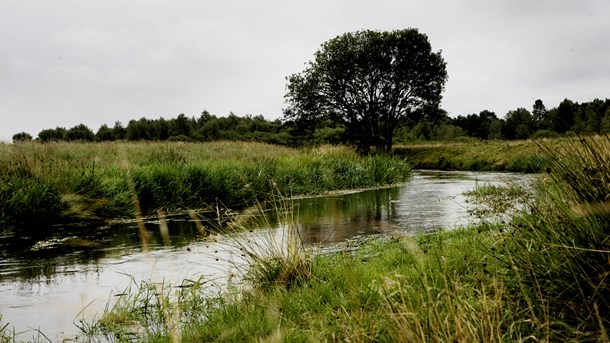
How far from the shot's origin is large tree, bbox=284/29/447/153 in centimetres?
3694

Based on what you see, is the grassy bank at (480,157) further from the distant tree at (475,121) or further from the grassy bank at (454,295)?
the distant tree at (475,121)

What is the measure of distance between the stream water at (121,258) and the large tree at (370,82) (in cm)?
2634

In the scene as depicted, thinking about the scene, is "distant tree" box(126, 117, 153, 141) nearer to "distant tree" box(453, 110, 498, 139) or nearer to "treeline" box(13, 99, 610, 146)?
"treeline" box(13, 99, 610, 146)

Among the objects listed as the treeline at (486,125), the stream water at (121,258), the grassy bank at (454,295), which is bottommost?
the stream water at (121,258)

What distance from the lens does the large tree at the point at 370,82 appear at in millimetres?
36938

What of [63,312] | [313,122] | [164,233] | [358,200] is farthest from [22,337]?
[313,122]

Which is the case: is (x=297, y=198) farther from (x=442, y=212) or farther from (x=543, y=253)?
(x=543, y=253)

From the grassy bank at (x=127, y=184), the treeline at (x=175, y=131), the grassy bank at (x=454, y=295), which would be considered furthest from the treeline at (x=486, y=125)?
the grassy bank at (x=454, y=295)

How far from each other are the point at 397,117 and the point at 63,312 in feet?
119

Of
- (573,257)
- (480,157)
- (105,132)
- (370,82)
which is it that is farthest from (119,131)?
(573,257)

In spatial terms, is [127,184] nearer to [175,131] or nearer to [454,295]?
[454,295]

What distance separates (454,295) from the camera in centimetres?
250

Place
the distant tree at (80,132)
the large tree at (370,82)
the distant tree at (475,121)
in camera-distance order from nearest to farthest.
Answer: the large tree at (370,82) → the distant tree at (80,132) → the distant tree at (475,121)

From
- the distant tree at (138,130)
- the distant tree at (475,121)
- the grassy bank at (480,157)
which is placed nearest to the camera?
the grassy bank at (480,157)
